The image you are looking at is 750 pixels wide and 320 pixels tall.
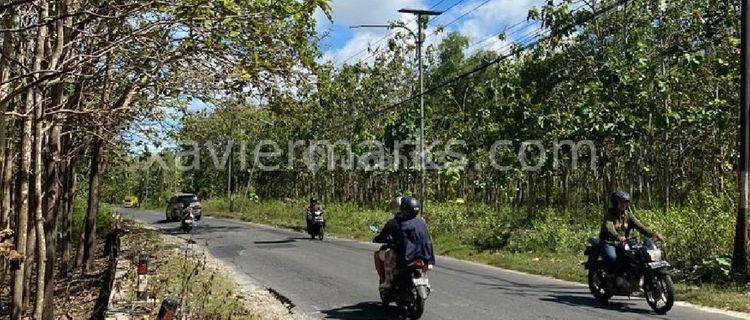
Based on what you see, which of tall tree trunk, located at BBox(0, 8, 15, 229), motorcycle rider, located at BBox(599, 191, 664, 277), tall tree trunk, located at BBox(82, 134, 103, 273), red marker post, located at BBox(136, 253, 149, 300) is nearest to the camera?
tall tree trunk, located at BBox(0, 8, 15, 229)

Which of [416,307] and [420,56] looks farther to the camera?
[420,56]

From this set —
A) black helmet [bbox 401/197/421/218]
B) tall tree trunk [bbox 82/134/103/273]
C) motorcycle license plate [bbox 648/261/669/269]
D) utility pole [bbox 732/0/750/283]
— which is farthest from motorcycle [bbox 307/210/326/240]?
motorcycle license plate [bbox 648/261/669/269]

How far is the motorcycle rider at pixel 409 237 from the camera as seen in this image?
868 centimetres

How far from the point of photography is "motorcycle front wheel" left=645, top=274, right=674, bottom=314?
350 inches

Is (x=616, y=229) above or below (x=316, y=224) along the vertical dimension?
above

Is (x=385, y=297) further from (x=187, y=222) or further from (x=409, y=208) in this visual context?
(x=187, y=222)

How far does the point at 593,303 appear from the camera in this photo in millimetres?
10094

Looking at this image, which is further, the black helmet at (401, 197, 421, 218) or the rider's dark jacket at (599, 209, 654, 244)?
the rider's dark jacket at (599, 209, 654, 244)

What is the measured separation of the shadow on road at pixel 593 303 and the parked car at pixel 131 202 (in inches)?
3252

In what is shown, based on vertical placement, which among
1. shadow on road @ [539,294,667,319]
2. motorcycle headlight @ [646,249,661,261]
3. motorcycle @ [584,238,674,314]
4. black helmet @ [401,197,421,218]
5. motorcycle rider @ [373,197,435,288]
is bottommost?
shadow on road @ [539,294,667,319]

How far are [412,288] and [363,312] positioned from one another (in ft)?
4.14

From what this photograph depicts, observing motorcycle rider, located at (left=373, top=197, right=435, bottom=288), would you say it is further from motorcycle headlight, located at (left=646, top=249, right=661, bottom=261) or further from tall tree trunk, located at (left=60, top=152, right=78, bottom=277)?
tall tree trunk, located at (left=60, top=152, right=78, bottom=277)

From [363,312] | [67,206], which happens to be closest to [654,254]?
[363,312]

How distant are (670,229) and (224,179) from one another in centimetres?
6032
